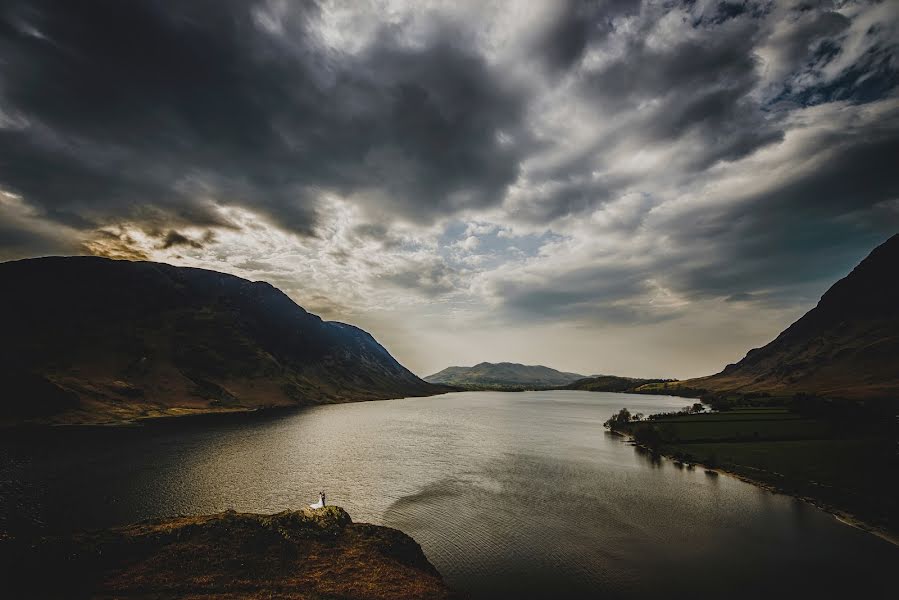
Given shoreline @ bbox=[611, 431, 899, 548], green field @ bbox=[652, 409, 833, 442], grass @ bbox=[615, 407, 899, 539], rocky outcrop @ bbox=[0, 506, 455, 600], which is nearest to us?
rocky outcrop @ bbox=[0, 506, 455, 600]

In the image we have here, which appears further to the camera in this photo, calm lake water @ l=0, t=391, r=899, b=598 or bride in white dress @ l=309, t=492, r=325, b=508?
bride in white dress @ l=309, t=492, r=325, b=508

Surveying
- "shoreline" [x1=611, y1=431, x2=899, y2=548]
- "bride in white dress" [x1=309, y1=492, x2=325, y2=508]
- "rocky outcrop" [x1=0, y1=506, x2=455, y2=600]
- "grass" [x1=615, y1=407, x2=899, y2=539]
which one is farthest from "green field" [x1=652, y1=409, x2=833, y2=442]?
"rocky outcrop" [x1=0, y1=506, x2=455, y2=600]

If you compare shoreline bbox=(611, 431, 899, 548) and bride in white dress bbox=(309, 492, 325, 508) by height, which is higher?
bride in white dress bbox=(309, 492, 325, 508)

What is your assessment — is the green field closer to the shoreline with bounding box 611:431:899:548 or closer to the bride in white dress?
the shoreline with bounding box 611:431:899:548

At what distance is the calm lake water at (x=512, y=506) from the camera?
3438cm

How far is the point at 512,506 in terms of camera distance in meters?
53.9

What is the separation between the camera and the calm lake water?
34.4 m

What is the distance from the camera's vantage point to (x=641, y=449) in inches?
3967

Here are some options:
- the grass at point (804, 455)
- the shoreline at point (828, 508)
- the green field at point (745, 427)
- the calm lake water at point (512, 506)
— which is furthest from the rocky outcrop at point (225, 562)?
the green field at point (745, 427)

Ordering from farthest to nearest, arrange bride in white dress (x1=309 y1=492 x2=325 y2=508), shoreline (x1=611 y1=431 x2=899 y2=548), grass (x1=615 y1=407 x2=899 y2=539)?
grass (x1=615 y1=407 x2=899 y2=539)
shoreline (x1=611 y1=431 x2=899 y2=548)
bride in white dress (x1=309 y1=492 x2=325 y2=508)

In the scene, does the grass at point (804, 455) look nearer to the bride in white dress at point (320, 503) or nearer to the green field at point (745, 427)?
the green field at point (745, 427)

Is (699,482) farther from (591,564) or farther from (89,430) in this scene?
(89,430)

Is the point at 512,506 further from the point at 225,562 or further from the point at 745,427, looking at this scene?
the point at 745,427

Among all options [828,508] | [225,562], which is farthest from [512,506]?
[828,508]
